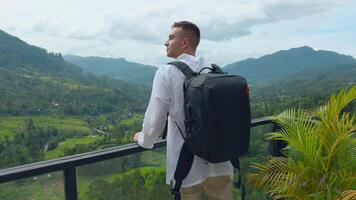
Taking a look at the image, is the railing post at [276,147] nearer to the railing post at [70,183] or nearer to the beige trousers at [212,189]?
the beige trousers at [212,189]

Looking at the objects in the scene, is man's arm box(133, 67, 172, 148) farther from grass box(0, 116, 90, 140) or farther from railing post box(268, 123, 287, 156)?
grass box(0, 116, 90, 140)

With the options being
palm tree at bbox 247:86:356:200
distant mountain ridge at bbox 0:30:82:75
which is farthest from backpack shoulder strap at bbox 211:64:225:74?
distant mountain ridge at bbox 0:30:82:75

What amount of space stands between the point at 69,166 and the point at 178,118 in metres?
0.59

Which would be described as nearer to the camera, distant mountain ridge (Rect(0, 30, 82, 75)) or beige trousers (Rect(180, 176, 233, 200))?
beige trousers (Rect(180, 176, 233, 200))

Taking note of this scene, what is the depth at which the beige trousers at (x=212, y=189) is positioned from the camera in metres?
2.19

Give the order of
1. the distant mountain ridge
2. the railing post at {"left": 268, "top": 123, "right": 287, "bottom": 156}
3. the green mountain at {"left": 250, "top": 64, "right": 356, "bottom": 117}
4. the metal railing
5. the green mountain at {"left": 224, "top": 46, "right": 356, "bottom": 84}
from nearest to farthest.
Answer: the metal railing < the railing post at {"left": 268, "top": 123, "right": 287, "bottom": 156} < the green mountain at {"left": 250, "top": 64, "right": 356, "bottom": 117} < the distant mountain ridge < the green mountain at {"left": 224, "top": 46, "right": 356, "bottom": 84}

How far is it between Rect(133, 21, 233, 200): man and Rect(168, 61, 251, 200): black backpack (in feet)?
0.16

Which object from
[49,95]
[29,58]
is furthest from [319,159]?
[29,58]

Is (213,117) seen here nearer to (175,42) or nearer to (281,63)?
(175,42)

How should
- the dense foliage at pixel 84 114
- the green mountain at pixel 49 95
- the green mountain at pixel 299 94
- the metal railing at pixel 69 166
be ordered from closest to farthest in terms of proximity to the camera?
the metal railing at pixel 69 166
the dense foliage at pixel 84 114
the green mountain at pixel 299 94
the green mountain at pixel 49 95

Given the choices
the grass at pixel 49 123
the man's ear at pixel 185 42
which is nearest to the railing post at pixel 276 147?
the man's ear at pixel 185 42

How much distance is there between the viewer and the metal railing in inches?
69.8

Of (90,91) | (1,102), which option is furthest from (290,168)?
(90,91)

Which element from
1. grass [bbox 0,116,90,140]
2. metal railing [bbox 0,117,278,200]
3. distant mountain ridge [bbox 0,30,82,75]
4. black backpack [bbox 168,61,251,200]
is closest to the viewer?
metal railing [bbox 0,117,278,200]
